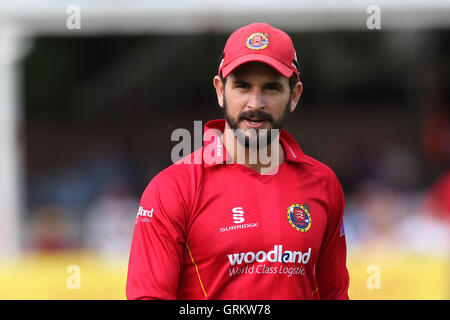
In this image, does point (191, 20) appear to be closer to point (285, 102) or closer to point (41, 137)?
point (41, 137)

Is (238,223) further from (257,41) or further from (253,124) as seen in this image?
(257,41)

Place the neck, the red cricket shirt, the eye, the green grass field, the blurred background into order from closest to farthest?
the red cricket shirt, the eye, the neck, the green grass field, the blurred background

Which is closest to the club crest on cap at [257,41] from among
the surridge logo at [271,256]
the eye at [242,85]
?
the eye at [242,85]

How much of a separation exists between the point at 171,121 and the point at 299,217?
36.5 ft

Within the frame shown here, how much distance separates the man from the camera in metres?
2.66

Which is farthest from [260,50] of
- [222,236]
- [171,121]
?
[171,121]

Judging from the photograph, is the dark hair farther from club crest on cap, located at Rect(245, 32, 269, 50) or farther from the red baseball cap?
club crest on cap, located at Rect(245, 32, 269, 50)

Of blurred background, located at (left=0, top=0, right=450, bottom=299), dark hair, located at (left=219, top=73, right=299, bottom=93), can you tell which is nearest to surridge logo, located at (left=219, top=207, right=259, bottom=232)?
dark hair, located at (left=219, top=73, right=299, bottom=93)

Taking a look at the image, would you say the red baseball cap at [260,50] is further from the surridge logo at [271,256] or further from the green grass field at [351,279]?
the green grass field at [351,279]

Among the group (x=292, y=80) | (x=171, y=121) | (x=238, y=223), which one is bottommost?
(x=238, y=223)

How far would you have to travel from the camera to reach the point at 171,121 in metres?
13.8

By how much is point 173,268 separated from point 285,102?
2.46 feet

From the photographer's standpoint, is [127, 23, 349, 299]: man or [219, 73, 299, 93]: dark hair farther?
[219, 73, 299, 93]: dark hair
